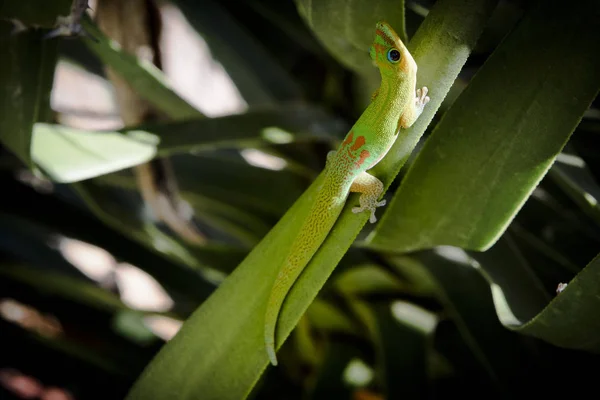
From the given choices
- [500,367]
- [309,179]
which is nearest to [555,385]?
[500,367]

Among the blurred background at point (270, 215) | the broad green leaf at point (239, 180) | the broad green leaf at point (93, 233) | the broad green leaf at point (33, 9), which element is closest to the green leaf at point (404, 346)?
the blurred background at point (270, 215)

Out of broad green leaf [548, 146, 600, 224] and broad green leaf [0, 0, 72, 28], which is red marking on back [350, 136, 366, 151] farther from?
broad green leaf [0, 0, 72, 28]

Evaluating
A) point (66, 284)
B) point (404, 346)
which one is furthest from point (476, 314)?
point (66, 284)

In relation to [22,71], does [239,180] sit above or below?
above

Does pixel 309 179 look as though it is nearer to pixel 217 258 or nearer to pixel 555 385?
pixel 217 258

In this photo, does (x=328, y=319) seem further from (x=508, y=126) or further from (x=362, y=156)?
(x=508, y=126)

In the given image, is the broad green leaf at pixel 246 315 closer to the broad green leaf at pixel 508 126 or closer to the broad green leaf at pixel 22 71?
the broad green leaf at pixel 508 126
